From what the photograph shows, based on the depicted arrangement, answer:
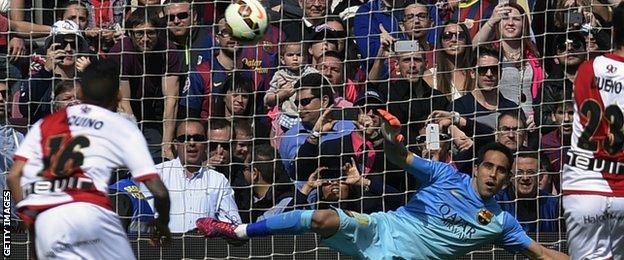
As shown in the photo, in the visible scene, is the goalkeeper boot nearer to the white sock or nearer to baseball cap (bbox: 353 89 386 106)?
the white sock

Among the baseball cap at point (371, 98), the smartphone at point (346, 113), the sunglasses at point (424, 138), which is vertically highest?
the baseball cap at point (371, 98)

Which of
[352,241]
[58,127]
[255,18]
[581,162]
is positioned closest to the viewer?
[58,127]

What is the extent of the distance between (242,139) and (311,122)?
55 cm

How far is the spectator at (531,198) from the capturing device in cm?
1055

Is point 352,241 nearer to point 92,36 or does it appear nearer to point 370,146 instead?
point 370,146

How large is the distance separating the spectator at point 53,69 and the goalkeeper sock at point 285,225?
2.62 meters

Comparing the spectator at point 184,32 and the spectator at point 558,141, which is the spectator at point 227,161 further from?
the spectator at point 558,141

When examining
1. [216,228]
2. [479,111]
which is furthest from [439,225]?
[479,111]

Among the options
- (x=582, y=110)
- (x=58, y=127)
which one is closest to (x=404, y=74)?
(x=582, y=110)

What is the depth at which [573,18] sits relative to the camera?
10.9 metres

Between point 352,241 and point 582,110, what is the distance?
220cm

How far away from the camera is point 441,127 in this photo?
35.4 ft

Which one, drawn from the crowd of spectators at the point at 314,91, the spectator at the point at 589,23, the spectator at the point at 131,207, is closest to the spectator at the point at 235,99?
the crowd of spectators at the point at 314,91

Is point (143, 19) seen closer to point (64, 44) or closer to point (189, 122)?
point (64, 44)
